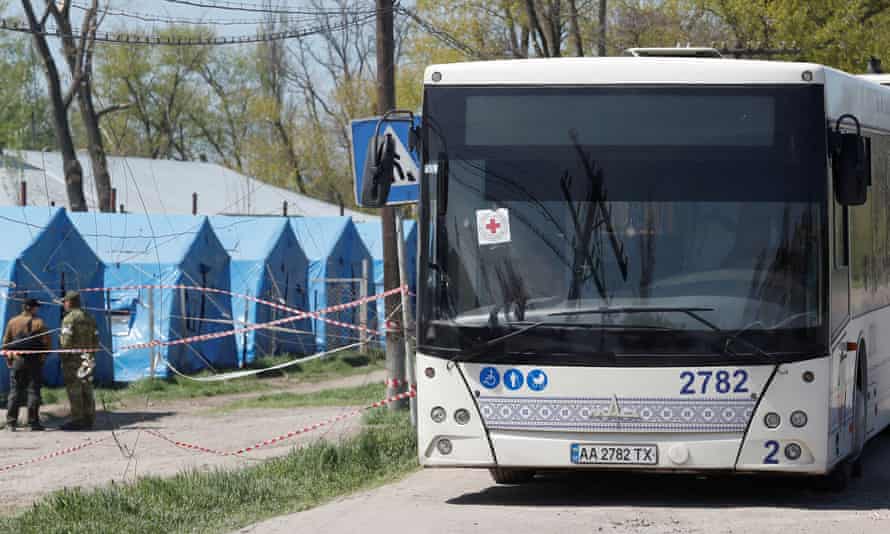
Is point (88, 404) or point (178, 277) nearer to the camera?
point (88, 404)

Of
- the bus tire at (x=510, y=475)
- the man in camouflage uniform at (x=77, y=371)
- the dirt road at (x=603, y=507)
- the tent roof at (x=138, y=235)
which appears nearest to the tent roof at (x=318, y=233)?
the tent roof at (x=138, y=235)

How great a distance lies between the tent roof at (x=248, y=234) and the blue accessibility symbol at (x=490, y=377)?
22303 millimetres

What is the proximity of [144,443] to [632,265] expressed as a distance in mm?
10006

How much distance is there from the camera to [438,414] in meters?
10.2

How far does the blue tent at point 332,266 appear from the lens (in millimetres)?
34938

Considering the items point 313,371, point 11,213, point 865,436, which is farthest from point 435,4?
point 865,436

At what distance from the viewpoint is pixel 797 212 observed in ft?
33.2

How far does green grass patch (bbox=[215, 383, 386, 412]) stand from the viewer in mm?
23141

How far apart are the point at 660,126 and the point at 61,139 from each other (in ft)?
107

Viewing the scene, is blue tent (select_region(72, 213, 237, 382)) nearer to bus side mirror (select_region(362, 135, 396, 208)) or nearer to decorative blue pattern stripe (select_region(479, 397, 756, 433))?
bus side mirror (select_region(362, 135, 396, 208))

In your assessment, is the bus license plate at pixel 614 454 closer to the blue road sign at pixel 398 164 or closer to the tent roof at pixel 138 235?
the blue road sign at pixel 398 164

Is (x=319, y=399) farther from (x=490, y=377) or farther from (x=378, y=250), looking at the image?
(x=378, y=250)

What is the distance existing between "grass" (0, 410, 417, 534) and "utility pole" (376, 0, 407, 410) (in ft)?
10.7

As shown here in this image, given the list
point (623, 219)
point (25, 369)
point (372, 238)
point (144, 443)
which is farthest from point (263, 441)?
point (372, 238)
